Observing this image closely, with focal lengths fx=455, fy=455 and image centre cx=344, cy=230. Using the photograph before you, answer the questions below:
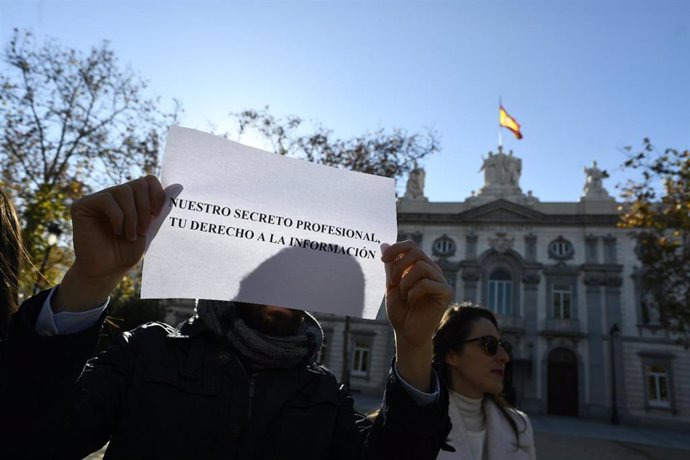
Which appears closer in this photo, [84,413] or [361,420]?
[84,413]

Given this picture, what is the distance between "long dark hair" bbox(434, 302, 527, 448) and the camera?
2914 millimetres

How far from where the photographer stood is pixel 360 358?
2666cm

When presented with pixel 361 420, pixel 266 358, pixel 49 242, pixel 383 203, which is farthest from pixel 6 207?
pixel 49 242

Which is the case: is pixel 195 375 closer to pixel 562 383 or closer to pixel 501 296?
pixel 562 383

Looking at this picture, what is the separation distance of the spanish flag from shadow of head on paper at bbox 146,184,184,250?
30.4m

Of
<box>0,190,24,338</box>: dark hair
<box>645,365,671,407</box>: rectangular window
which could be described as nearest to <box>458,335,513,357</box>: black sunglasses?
<box>0,190,24,338</box>: dark hair

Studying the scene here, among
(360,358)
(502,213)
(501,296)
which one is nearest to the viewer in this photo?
(501,296)

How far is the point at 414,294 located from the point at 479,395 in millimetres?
1820

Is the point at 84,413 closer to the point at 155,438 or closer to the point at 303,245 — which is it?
the point at 155,438

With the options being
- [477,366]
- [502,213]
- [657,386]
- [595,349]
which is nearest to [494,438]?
[477,366]

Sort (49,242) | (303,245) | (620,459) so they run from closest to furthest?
(303,245), (49,242), (620,459)

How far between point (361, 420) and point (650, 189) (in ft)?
43.7

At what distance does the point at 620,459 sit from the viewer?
11.9m

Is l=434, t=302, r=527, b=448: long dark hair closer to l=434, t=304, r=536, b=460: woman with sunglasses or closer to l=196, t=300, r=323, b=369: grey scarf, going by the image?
l=434, t=304, r=536, b=460: woman with sunglasses
